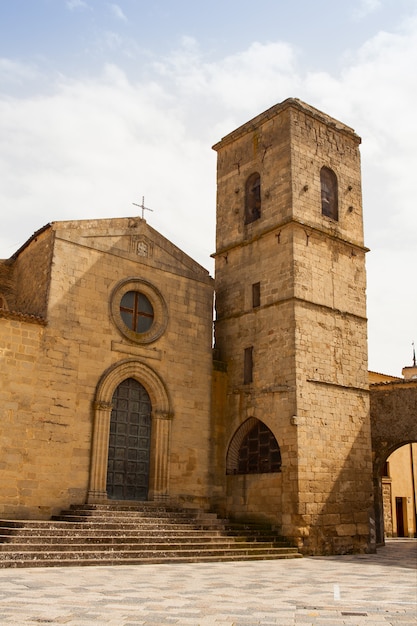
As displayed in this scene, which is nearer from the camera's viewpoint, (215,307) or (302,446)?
(302,446)

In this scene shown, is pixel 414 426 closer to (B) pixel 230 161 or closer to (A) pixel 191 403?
(A) pixel 191 403

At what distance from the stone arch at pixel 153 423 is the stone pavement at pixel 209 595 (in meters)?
3.56

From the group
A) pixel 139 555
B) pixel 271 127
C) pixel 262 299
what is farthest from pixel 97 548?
pixel 271 127

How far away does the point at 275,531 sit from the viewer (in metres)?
15.8

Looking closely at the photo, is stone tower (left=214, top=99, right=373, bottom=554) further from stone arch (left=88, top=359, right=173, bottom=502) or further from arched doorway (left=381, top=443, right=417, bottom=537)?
arched doorway (left=381, top=443, right=417, bottom=537)

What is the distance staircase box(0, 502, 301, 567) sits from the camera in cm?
1166

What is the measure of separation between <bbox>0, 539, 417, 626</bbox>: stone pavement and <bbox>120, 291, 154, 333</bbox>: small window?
652 cm

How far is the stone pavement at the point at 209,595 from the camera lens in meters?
6.48

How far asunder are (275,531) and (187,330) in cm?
558

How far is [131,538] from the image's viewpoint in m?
13.0

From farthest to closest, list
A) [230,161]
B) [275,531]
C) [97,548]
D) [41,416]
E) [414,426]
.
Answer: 1. [230,161]
2. [414,426]
3. [275,531]
4. [41,416]
5. [97,548]

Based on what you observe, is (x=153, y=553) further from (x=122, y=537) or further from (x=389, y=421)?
(x=389, y=421)

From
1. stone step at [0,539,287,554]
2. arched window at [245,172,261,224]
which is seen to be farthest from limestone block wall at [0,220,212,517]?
arched window at [245,172,261,224]

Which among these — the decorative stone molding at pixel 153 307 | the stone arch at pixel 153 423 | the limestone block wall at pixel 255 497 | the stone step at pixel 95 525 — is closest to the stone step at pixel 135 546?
the stone step at pixel 95 525
